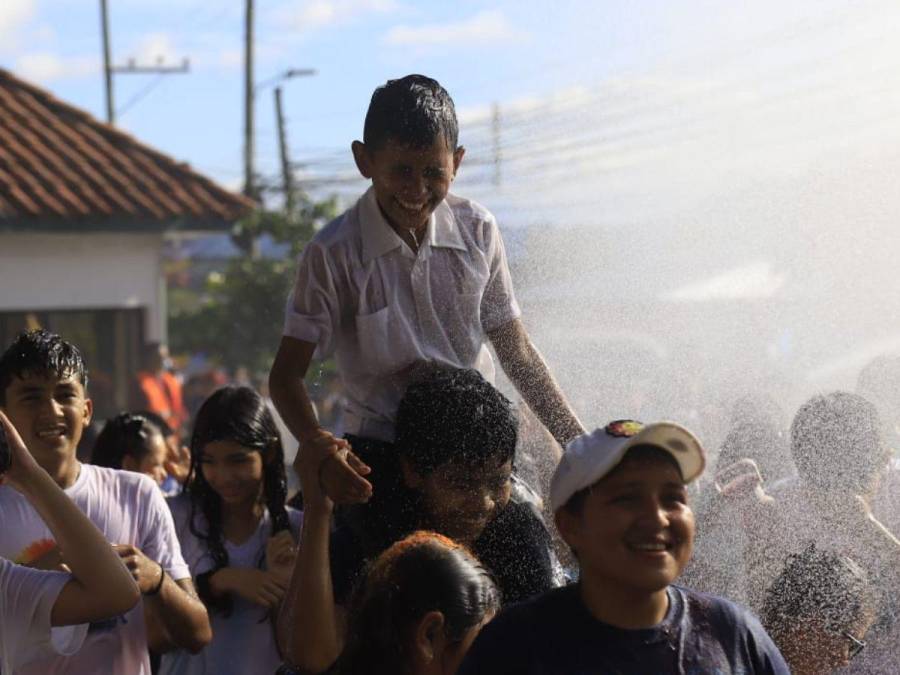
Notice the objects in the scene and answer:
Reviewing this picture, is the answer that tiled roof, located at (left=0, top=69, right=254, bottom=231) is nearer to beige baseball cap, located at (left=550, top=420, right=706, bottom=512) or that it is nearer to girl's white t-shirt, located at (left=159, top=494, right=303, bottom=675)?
girl's white t-shirt, located at (left=159, top=494, right=303, bottom=675)

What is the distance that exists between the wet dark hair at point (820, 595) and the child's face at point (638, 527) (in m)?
1.41

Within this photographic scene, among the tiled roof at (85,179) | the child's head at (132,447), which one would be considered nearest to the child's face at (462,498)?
the child's head at (132,447)

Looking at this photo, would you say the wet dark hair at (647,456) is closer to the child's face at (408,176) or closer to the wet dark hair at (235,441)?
the child's face at (408,176)

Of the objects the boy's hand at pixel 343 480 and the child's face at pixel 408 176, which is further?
the child's face at pixel 408 176

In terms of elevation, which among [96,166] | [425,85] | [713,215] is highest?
[425,85]

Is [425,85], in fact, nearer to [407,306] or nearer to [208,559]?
[407,306]

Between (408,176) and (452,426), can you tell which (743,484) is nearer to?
(452,426)

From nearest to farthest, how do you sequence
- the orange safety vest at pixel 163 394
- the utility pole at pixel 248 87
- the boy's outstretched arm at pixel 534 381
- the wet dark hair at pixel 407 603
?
the wet dark hair at pixel 407 603 < the boy's outstretched arm at pixel 534 381 < the orange safety vest at pixel 163 394 < the utility pole at pixel 248 87

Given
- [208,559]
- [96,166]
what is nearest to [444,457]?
[208,559]

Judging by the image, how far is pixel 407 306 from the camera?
4.05 meters

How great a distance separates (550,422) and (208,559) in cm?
126

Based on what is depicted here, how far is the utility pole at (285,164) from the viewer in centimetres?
2446

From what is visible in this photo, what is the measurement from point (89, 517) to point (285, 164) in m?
23.1

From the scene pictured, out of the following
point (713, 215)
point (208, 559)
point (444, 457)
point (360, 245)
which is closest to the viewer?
point (444, 457)
